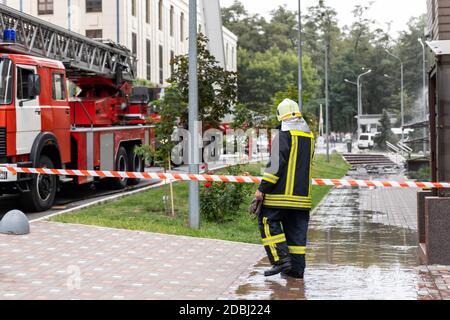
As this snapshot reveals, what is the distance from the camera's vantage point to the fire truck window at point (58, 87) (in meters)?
15.6

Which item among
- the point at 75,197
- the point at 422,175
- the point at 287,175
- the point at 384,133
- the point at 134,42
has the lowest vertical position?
the point at 422,175

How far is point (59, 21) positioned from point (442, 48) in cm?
3875

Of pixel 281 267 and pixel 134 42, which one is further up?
pixel 134 42

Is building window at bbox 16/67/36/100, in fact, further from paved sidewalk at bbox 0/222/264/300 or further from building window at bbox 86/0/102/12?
building window at bbox 86/0/102/12

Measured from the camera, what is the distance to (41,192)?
14.8 meters

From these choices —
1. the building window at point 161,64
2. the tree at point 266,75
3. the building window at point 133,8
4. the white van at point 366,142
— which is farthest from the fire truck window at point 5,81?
the tree at point 266,75

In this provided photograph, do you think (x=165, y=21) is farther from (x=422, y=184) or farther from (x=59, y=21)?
(x=422, y=184)

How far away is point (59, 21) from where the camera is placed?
151 ft

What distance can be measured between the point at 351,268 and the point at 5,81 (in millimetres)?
7279

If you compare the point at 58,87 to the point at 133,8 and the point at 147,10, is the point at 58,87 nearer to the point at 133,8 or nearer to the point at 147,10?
the point at 133,8

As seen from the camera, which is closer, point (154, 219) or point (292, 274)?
point (292, 274)

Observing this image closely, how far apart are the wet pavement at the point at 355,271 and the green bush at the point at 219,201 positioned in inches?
57.2

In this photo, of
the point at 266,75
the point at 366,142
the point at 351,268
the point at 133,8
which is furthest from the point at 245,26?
the point at 351,268

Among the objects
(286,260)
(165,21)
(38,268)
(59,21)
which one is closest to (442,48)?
(286,260)
